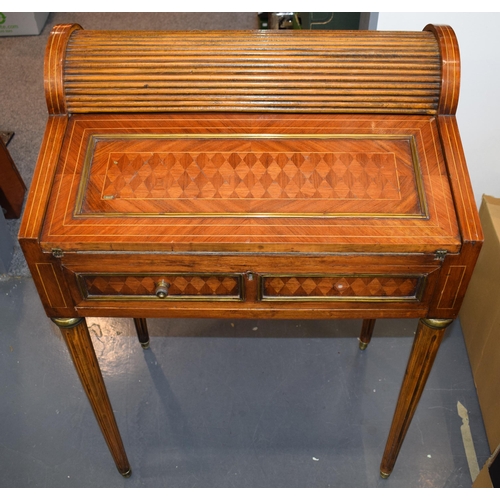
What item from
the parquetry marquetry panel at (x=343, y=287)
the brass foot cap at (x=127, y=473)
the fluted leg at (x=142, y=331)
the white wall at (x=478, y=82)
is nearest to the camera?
the parquetry marquetry panel at (x=343, y=287)

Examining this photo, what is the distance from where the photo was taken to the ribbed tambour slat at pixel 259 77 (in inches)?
61.7

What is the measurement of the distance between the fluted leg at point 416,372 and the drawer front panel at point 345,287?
12 cm

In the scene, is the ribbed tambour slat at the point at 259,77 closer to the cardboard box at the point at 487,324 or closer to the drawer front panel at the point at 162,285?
the drawer front panel at the point at 162,285

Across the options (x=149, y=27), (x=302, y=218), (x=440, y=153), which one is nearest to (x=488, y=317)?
(x=440, y=153)

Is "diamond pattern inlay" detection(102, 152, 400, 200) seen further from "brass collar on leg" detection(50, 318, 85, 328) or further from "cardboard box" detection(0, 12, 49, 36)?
"cardboard box" detection(0, 12, 49, 36)

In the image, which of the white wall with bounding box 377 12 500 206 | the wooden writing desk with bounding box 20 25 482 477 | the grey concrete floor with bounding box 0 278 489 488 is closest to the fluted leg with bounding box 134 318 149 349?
the grey concrete floor with bounding box 0 278 489 488

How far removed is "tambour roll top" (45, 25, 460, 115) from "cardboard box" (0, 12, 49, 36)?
2.75 m

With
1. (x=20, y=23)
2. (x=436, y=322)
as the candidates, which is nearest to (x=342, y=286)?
(x=436, y=322)

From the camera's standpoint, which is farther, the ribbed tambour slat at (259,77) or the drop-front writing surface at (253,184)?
the ribbed tambour slat at (259,77)

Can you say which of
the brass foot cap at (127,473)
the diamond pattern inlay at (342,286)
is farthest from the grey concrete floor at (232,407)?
the diamond pattern inlay at (342,286)

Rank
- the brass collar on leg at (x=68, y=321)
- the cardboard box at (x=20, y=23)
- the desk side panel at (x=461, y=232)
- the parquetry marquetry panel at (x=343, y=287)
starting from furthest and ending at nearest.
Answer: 1. the cardboard box at (x=20, y=23)
2. the brass collar on leg at (x=68, y=321)
3. the parquetry marquetry panel at (x=343, y=287)
4. the desk side panel at (x=461, y=232)

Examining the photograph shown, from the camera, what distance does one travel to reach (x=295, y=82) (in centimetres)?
157

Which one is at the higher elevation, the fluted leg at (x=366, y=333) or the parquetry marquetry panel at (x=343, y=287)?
the parquetry marquetry panel at (x=343, y=287)

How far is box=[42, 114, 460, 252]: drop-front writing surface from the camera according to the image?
138cm
